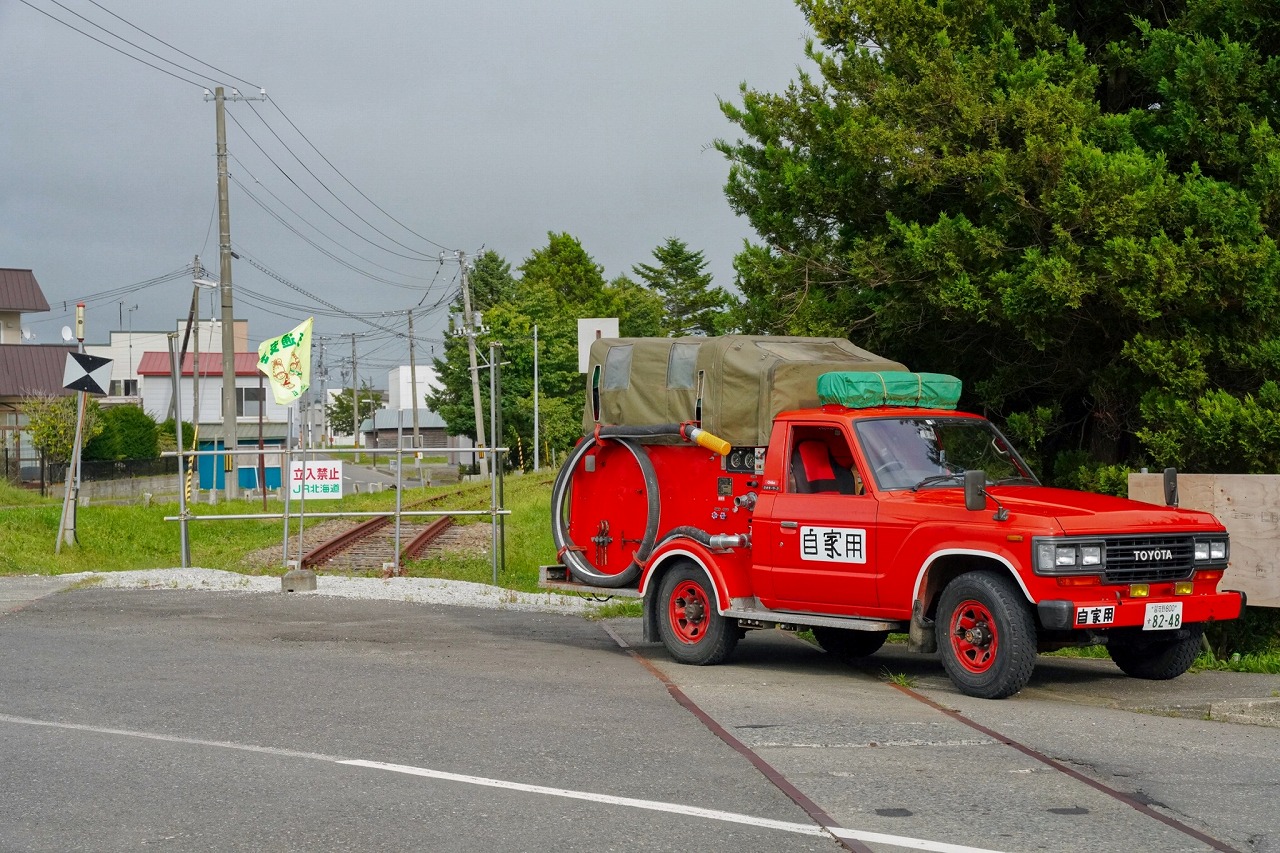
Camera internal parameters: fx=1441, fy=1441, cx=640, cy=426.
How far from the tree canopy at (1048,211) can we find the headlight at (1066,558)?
14.2 ft

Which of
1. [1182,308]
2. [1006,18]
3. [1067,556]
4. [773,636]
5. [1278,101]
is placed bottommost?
[773,636]

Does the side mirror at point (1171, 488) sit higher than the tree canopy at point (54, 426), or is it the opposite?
the tree canopy at point (54, 426)

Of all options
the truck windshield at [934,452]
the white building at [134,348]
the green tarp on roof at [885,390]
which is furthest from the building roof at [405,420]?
the truck windshield at [934,452]

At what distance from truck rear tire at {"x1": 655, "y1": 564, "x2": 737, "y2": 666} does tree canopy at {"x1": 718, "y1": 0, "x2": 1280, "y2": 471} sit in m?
4.56

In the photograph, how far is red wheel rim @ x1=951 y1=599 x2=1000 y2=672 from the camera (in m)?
9.73

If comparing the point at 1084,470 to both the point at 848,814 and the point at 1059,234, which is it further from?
the point at 848,814

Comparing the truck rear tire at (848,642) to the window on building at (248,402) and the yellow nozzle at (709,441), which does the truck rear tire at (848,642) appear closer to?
the yellow nozzle at (709,441)

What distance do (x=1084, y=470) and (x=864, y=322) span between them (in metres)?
3.21

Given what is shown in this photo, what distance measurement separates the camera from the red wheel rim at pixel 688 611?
11883 millimetres

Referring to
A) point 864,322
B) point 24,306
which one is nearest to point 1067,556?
point 864,322

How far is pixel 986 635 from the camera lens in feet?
32.1

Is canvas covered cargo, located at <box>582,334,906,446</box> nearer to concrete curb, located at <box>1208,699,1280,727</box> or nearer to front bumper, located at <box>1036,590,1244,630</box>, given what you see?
front bumper, located at <box>1036,590,1244,630</box>

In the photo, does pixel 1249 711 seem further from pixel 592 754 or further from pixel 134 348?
pixel 134 348

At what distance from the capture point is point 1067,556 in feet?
30.7
